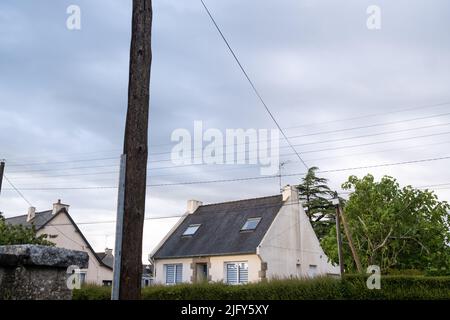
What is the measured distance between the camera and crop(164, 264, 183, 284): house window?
30250 mm

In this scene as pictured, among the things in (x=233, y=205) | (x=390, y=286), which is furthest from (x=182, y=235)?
(x=390, y=286)

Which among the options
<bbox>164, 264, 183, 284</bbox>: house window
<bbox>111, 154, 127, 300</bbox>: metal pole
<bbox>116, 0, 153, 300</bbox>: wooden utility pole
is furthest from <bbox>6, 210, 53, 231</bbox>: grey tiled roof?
<bbox>111, 154, 127, 300</bbox>: metal pole

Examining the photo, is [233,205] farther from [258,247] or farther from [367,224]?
[367,224]

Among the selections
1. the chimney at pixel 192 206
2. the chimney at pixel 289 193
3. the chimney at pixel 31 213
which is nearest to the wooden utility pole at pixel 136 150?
the chimney at pixel 289 193

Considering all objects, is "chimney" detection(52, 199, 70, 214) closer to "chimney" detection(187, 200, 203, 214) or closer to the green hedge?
"chimney" detection(187, 200, 203, 214)

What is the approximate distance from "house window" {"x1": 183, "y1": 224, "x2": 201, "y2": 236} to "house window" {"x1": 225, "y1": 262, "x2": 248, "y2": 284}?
4.74 metres

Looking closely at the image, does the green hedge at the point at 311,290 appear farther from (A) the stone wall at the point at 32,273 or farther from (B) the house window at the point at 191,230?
(A) the stone wall at the point at 32,273

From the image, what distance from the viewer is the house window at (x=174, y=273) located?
1191 inches

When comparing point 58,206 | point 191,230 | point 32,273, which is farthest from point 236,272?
point 32,273

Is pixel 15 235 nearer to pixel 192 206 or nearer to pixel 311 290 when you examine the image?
pixel 311 290

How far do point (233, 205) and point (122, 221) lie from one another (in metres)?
28.8

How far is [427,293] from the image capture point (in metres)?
15.9

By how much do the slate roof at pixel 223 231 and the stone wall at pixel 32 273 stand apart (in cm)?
2406

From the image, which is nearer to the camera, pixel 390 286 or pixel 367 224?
pixel 390 286
